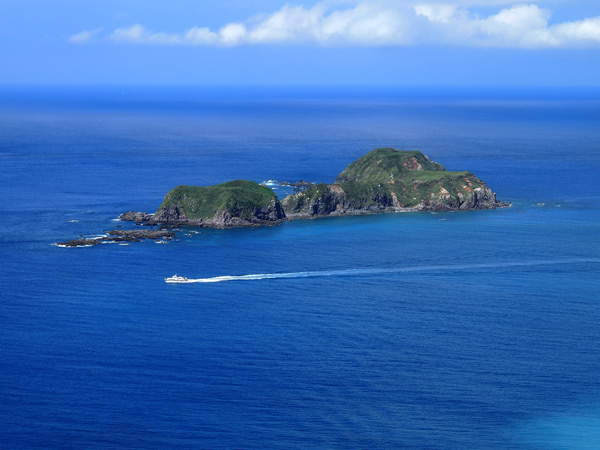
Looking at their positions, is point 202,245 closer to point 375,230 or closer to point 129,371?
point 375,230

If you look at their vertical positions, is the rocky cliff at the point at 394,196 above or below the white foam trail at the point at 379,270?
above

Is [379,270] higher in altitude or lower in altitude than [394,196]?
lower

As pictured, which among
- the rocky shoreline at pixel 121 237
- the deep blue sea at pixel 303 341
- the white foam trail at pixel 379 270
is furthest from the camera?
the rocky shoreline at pixel 121 237

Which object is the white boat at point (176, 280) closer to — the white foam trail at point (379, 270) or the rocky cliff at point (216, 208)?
the white foam trail at point (379, 270)

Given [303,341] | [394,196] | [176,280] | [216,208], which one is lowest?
[303,341]

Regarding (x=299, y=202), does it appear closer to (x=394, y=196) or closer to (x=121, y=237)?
(x=394, y=196)

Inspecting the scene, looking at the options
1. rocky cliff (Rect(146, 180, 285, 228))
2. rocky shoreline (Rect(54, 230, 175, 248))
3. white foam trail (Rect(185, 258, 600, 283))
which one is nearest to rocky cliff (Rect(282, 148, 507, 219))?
rocky cliff (Rect(146, 180, 285, 228))

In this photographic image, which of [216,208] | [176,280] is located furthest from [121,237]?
[176,280]

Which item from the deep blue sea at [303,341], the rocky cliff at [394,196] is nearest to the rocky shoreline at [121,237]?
the deep blue sea at [303,341]

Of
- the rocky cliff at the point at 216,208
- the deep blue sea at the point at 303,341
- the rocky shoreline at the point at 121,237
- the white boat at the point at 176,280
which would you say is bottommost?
the deep blue sea at the point at 303,341
